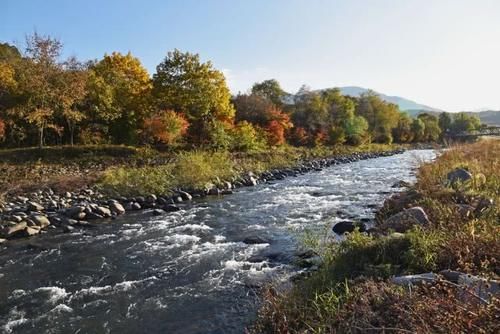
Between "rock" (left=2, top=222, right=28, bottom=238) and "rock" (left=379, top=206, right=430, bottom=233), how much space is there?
34.2 feet

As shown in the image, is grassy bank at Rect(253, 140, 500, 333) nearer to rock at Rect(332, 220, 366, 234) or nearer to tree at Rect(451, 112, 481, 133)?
rock at Rect(332, 220, 366, 234)

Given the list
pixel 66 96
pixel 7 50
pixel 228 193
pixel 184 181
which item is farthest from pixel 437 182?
pixel 7 50

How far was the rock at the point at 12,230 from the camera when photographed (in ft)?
37.7

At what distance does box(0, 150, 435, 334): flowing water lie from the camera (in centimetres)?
641

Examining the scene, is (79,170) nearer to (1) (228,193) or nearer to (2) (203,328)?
(1) (228,193)

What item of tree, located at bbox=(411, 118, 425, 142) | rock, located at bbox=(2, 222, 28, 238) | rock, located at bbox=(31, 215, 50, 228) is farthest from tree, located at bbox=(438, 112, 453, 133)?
rock, located at bbox=(2, 222, 28, 238)

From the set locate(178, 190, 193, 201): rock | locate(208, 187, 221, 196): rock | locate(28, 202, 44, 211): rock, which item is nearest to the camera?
locate(28, 202, 44, 211): rock

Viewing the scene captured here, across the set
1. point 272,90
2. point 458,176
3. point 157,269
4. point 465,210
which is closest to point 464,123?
point 272,90

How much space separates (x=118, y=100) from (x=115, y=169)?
11.9 m

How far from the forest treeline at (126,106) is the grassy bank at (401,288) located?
21645 mm

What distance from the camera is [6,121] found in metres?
25.2

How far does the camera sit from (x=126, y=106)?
1214 inches

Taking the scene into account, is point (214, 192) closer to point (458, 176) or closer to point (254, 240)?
point (254, 240)

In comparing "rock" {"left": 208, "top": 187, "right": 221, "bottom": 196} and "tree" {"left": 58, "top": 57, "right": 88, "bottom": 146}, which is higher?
"tree" {"left": 58, "top": 57, "right": 88, "bottom": 146}
